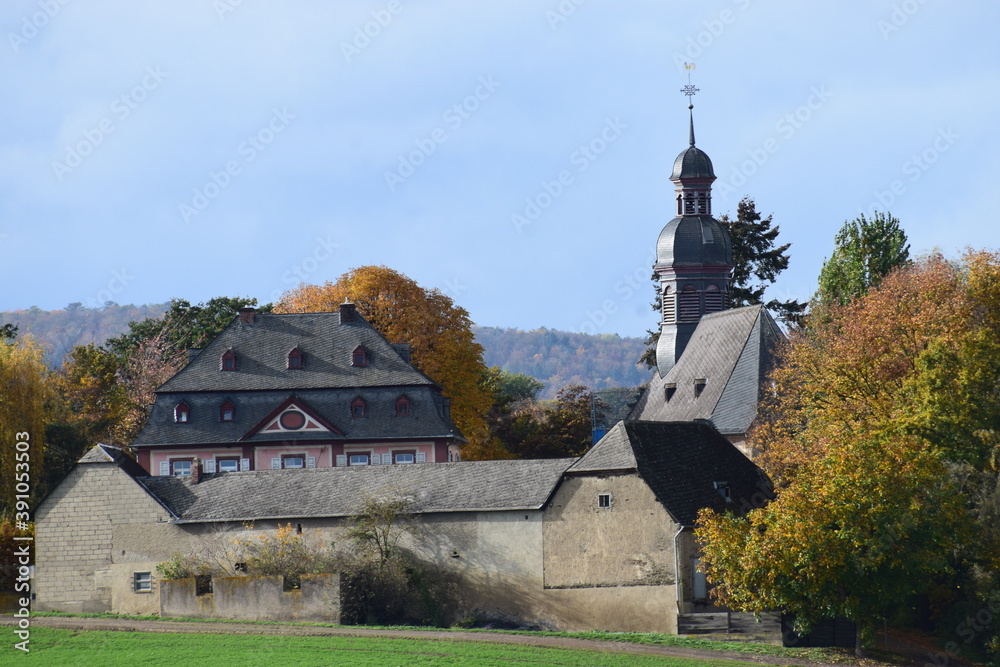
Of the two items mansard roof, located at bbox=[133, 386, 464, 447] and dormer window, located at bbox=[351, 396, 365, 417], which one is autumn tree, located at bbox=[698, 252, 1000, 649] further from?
dormer window, located at bbox=[351, 396, 365, 417]

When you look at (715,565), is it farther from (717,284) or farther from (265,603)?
(717,284)

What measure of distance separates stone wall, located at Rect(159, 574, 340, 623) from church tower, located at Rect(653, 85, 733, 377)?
97.3 feet

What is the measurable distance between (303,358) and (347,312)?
9.46 feet

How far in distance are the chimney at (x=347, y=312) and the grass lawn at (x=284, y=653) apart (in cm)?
2705

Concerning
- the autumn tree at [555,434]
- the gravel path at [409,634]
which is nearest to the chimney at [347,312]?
the autumn tree at [555,434]

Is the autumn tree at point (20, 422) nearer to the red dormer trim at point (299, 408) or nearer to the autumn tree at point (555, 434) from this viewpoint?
the red dormer trim at point (299, 408)

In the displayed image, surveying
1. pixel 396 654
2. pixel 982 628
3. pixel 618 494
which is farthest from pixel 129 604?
pixel 982 628

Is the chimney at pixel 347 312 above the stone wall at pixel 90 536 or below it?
above

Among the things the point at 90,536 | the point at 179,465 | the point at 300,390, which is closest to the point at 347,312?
the point at 300,390

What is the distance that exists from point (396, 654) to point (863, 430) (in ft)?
44.8

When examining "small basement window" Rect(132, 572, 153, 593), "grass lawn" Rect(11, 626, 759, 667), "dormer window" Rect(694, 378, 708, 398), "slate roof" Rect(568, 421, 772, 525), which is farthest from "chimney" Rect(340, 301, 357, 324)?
"grass lawn" Rect(11, 626, 759, 667)

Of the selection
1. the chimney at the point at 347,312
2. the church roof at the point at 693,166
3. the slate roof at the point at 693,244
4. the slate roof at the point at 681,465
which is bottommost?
the slate roof at the point at 681,465

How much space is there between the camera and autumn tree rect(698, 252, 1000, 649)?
3444 centimetres

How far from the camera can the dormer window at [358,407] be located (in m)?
58.7
